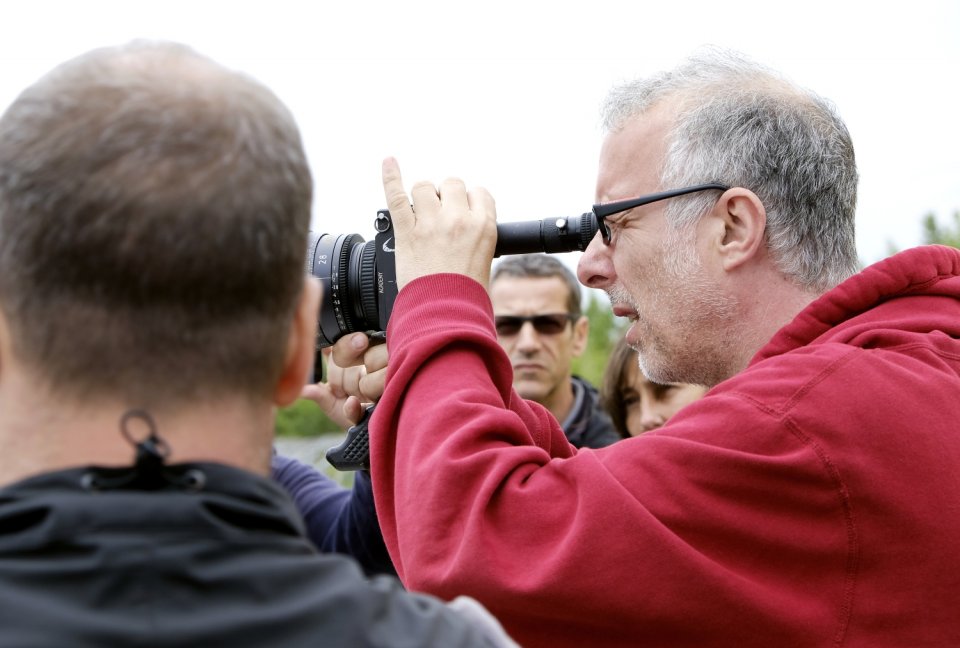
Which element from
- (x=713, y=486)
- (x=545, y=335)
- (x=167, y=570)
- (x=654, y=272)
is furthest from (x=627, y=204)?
(x=545, y=335)

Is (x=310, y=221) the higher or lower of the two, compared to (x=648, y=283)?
higher

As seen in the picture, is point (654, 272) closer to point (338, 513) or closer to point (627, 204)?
point (627, 204)

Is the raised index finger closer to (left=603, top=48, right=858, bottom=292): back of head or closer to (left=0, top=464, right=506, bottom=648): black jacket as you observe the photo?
(left=603, top=48, right=858, bottom=292): back of head

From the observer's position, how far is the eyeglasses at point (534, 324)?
531 cm

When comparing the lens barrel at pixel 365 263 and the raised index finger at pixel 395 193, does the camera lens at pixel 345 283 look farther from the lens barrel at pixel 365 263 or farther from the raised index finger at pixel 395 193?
the raised index finger at pixel 395 193

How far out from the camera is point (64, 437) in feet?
3.55

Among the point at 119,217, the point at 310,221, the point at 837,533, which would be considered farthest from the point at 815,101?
the point at 119,217

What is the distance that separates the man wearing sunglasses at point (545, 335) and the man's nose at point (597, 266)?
249 centimetres

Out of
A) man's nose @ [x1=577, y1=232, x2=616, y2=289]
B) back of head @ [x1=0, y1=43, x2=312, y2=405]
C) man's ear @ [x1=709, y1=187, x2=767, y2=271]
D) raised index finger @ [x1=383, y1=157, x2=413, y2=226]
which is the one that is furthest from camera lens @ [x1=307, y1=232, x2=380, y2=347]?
back of head @ [x1=0, y1=43, x2=312, y2=405]

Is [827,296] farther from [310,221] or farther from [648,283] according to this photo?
[310,221]

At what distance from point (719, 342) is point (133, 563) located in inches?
65.9

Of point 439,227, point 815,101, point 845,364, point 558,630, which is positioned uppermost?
point 815,101

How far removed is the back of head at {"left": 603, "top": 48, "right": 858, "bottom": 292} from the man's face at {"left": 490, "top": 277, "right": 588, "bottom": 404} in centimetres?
269

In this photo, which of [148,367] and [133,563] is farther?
[148,367]
